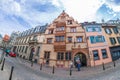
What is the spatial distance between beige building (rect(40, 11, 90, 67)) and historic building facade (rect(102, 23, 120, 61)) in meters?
6.31

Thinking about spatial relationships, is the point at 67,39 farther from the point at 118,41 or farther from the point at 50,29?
the point at 118,41

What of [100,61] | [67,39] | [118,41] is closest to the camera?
[100,61]

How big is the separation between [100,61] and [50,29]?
46.0ft

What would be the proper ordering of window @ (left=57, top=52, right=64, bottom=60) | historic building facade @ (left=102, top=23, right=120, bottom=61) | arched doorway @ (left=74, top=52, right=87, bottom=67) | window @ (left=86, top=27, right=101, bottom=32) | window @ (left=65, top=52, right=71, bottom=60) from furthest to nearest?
historic building facade @ (left=102, top=23, right=120, bottom=61)
window @ (left=86, top=27, right=101, bottom=32)
window @ (left=57, top=52, right=64, bottom=60)
arched doorway @ (left=74, top=52, right=87, bottom=67)
window @ (left=65, top=52, right=71, bottom=60)

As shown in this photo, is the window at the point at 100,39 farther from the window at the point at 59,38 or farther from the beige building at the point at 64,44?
the window at the point at 59,38

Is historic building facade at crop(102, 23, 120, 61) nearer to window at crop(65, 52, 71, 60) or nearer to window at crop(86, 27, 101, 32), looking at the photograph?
window at crop(86, 27, 101, 32)

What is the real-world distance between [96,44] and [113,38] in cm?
604

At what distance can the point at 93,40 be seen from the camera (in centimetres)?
2561

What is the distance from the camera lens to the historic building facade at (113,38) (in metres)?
26.9

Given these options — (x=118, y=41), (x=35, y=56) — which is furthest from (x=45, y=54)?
(x=118, y=41)

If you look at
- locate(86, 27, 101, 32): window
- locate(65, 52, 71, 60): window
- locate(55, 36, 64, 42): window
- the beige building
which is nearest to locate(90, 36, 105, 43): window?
locate(86, 27, 101, 32): window

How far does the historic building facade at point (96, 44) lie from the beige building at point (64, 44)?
3.41ft

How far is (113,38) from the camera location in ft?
93.0

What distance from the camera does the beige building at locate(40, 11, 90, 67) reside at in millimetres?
24922
